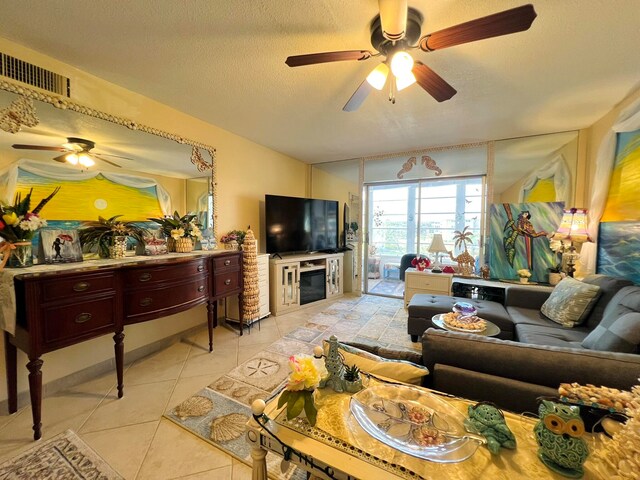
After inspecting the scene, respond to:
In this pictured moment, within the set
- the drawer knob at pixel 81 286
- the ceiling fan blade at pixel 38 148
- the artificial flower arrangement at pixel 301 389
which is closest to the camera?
the artificial flower arrangement at pixel 301 389

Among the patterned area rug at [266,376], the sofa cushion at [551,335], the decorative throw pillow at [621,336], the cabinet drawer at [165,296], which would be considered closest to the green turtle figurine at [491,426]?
the patterned area rug at [266,376]

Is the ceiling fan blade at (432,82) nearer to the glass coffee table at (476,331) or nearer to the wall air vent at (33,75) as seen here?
the glass coffee table at (476,331)

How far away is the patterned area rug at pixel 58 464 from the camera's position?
1.33m

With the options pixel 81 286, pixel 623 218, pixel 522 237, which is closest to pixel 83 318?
pixel 81 286

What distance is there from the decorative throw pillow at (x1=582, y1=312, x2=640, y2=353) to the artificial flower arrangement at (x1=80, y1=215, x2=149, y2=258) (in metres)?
3.57

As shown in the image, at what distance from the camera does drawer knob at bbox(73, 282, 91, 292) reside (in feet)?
5.43

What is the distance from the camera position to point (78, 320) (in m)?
1.67

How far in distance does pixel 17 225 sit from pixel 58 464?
4.74 ft

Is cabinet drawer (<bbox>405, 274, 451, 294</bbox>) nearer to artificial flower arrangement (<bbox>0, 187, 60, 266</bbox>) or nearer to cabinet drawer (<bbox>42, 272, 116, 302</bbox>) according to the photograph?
cabinet drawer (<bbox>42, 272, 116, 302</bbox>)

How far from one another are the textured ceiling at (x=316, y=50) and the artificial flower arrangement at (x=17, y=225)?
1.12 m

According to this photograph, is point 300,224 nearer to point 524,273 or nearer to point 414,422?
point 524,273

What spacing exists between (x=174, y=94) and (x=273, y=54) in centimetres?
119

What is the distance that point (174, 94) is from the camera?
2391 millimetres

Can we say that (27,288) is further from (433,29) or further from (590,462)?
(433,29)
